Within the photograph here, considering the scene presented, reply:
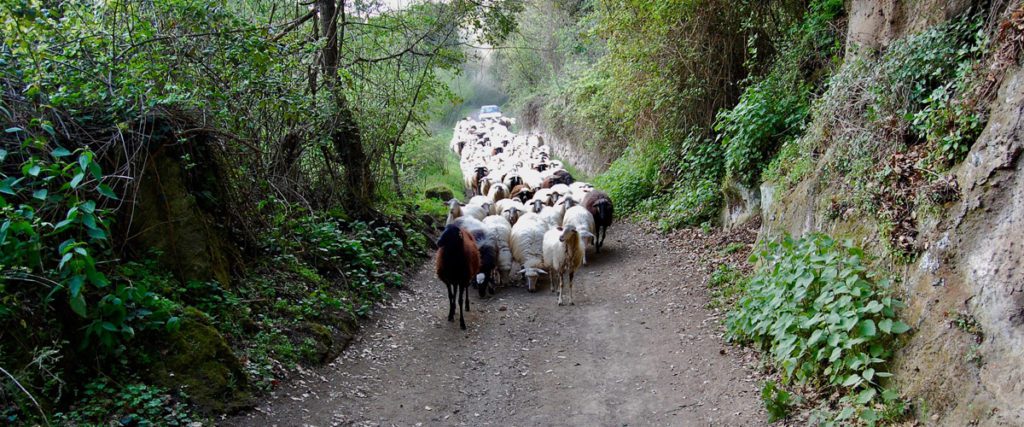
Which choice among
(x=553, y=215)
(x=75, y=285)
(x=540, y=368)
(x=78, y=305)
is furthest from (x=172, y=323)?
(x=553, y=215)

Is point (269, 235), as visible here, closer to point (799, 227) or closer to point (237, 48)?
point (237, 48)

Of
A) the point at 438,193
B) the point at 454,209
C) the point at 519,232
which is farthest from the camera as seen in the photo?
the point at 438,193

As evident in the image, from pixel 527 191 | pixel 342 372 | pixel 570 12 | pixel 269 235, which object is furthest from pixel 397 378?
pixel 570 12

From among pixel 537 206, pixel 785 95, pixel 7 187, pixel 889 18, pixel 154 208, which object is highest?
pixel 889 18

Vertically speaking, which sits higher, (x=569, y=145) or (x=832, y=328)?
(x=569, y=145)

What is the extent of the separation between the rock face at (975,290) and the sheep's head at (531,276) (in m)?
5.28

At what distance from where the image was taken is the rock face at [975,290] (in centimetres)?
357

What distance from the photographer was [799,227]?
21.9ft

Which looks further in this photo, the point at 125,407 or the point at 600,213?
the point at 600,213

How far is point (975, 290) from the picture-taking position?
3.93m

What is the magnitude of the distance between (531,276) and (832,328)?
5.34 m

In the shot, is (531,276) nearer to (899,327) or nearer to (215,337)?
(215,337)

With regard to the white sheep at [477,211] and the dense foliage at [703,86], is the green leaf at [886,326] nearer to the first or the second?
the dense foliage at [703,86]

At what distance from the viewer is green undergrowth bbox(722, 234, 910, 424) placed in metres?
4.23
